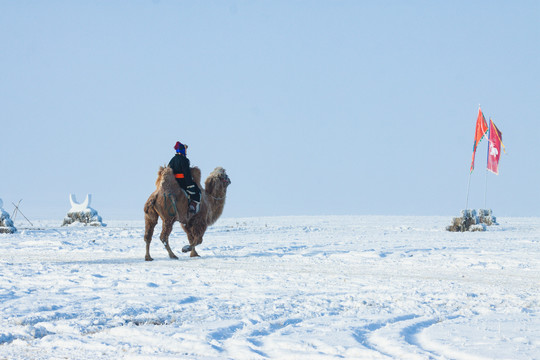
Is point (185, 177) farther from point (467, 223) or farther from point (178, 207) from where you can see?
point (467, 223)

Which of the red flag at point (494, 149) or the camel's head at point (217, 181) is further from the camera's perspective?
Result: the red flag at point (494, 149)

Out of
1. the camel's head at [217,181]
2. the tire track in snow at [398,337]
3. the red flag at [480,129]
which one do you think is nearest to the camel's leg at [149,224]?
the camel's head at [217,181]

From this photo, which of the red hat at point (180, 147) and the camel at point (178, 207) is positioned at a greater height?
the red hat at point (180, 147)

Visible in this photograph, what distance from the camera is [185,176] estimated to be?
13.1 m

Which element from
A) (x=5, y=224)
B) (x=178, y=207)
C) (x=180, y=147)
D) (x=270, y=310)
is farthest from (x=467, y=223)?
(x=270, y=310)

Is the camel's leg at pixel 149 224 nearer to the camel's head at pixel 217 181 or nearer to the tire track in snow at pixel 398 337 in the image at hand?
the camel's head at pixel 217 181

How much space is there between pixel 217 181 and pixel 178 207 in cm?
155

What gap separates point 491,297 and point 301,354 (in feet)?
12.5

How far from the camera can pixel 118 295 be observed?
24.2ft

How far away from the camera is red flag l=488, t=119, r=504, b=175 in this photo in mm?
28312

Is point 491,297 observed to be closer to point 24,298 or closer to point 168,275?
point 168,275

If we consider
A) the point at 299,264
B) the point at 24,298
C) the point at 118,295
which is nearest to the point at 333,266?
the point at 299,264

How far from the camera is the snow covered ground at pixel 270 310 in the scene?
15.3 ft

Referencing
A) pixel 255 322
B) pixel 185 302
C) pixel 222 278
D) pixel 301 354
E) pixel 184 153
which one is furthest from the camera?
pixel 184 153
